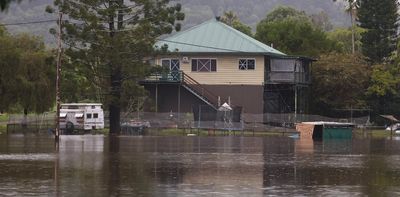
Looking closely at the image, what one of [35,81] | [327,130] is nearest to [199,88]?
[35,81]

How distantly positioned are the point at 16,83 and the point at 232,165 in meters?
36.2

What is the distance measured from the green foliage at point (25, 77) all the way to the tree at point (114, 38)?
2.92 m

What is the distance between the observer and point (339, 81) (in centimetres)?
7819

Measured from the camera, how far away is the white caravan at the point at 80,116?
60.9 m

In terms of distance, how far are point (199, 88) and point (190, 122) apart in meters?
7.34

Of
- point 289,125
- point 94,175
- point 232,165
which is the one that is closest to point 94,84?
point 289,125

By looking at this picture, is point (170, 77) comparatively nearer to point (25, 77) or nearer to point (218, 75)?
point (218, 75)

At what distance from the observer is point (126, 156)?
3228 cm

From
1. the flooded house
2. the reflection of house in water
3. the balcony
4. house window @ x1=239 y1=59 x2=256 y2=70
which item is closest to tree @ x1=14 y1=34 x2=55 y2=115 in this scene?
the flooded house

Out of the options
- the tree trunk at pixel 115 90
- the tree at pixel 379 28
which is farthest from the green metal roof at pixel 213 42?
the tree at pixel 379 28

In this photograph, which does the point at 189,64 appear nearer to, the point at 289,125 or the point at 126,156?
the point at 289,125

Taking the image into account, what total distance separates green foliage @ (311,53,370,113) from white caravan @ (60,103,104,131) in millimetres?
26581

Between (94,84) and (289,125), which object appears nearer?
(94,84)

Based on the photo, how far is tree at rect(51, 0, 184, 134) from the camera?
193ft
